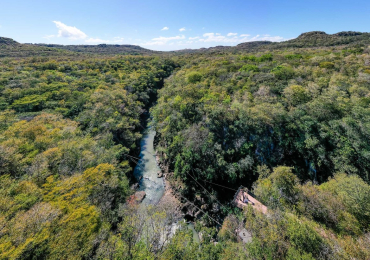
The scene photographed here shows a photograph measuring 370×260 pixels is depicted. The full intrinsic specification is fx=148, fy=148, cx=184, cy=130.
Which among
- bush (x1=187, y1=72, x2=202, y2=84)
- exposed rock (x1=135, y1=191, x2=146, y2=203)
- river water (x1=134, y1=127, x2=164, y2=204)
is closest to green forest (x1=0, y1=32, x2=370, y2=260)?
bush (x1=187, y1=72, x2=202, y2=84)

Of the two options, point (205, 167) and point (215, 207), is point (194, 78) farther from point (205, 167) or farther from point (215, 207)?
point (215, 207)

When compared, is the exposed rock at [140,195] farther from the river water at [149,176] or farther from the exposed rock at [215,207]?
the exposed rock at [215,207]

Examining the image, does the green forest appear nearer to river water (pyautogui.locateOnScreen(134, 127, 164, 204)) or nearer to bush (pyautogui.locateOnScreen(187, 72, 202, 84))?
bush (pyautogui.locateOnScreen(187, 72, 202, 84))

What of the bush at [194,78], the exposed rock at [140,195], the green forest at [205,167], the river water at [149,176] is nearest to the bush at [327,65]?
the green forest at [205,167]

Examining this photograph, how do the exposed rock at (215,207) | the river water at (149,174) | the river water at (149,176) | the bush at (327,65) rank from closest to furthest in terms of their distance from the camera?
the exposed rock at (215,207)
the river water at (149,176)
the river water at (149,174)
the bush at (327,65)

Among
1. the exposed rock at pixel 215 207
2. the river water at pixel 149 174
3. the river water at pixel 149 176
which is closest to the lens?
the exposed rock at pixel 215 207

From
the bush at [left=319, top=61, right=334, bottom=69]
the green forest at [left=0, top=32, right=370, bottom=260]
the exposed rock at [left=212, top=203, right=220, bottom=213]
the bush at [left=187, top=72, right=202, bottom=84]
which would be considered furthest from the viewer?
the bush at [left=187, top=72, right=202, bottom=84]

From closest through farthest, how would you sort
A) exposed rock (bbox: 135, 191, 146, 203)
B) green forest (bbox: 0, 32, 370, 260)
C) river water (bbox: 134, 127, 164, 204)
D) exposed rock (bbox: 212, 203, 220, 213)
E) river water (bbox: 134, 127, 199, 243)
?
green forest (bbox: 0, 32, 370, 260)
exposed rock (bbox: 212, 203, 220, 213)
exposed rock (bbox: 135, 191, 146, 203)
river water (bbox: 134, 127, 199, 243)
river water (bbox: 134, 127, 164, 204)
